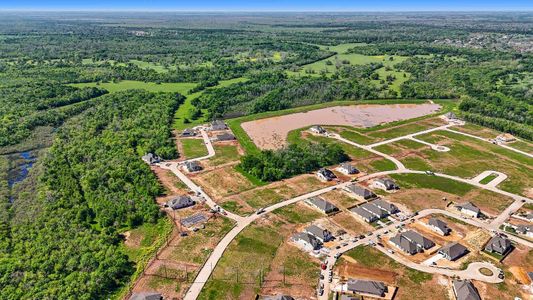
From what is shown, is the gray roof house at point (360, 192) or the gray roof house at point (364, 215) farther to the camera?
the gray roof house at point (360, 192)

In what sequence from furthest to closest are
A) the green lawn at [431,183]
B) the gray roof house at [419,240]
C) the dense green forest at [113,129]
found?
the green lawn at [431,183] → the gray roof house at [419,240] → the dense green forest at [113,129]

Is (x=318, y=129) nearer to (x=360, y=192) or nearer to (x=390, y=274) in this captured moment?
(x=360, y=192)

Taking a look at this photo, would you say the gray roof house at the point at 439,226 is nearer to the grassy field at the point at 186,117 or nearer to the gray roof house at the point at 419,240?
the gray roof house at the point at 419,240

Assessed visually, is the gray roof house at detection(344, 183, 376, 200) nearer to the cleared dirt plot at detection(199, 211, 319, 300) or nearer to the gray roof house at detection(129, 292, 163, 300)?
the cleared dirt plot at detection(199, 211, 319, 300)

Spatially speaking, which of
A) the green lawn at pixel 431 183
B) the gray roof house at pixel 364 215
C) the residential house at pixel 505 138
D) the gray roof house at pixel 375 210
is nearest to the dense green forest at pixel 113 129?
the residential house at pixel 505 138

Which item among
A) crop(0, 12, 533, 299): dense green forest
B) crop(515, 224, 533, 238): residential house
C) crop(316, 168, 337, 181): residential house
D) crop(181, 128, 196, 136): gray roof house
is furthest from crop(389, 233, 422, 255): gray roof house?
crop(181, 128, 196, 136): gray roof house

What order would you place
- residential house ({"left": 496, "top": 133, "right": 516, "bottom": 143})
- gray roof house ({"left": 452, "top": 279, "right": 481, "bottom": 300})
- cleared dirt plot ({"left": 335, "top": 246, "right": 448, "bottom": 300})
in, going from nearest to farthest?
gray roof house ({"left": 452, "top": 279, "right": 481, "bottom": 300}) < cleared dirt plot ({"left": 335, "top": 246, "right": 448, "bottom": 300}) < residential house ({"left": 496, "top": 133, "right": 516, "bottom": 143})

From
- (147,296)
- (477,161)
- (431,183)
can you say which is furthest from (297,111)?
(147,296)

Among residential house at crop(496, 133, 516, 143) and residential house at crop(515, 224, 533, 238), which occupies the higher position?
residential house at crop(496, 133, 516, 143)
